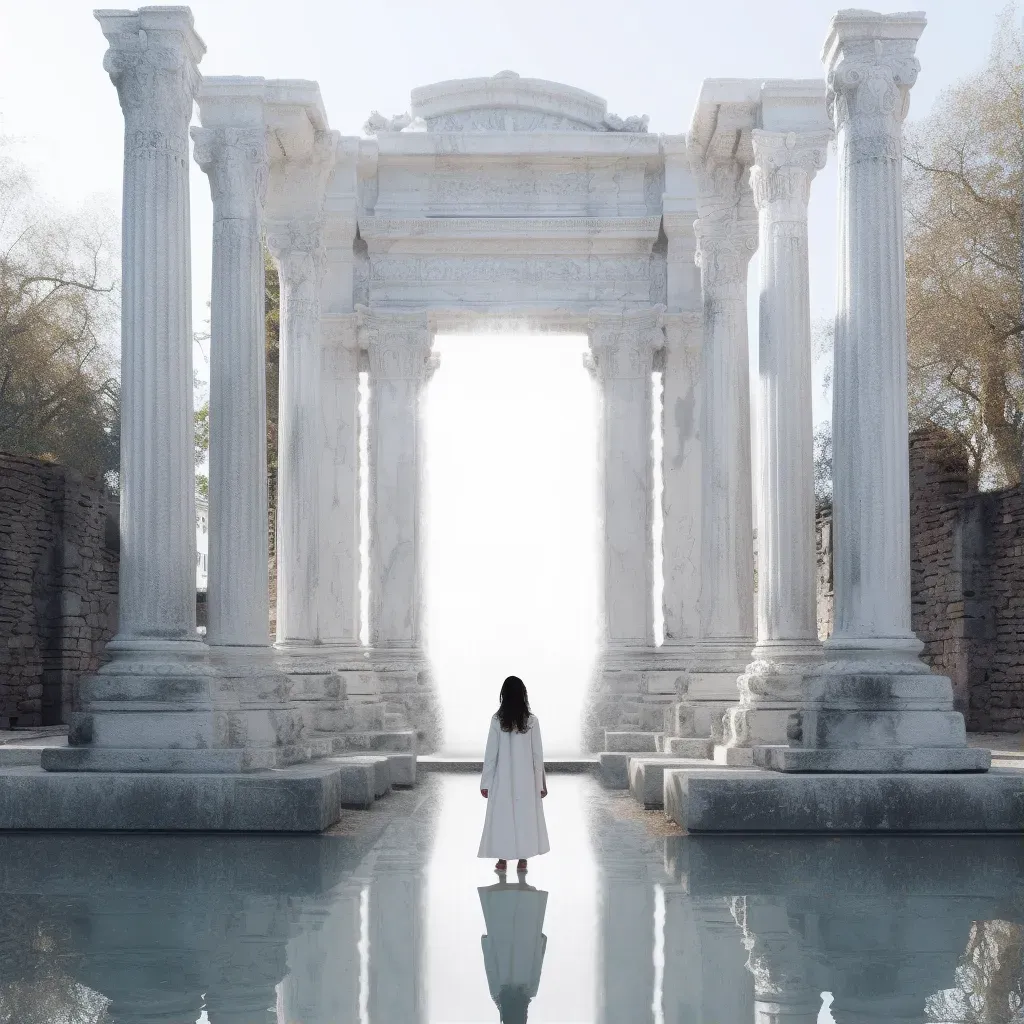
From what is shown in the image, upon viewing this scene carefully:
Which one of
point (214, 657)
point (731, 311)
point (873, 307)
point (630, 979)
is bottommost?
point (630, 979)

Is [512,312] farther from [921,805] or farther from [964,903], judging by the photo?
[964,903]

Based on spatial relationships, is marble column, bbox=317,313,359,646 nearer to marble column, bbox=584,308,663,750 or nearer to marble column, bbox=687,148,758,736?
marble column, bbox=584,308,663,750

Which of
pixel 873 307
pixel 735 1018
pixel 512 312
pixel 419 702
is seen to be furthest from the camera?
pixel 512 312

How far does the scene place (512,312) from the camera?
77.6 ft

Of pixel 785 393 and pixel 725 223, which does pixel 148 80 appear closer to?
pixel 785 393

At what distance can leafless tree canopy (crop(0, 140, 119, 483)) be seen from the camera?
32750 mm

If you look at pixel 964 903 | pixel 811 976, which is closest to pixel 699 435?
pixel 964 903

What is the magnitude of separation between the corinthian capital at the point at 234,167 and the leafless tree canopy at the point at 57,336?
17.8 m

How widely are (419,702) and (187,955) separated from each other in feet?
50.0

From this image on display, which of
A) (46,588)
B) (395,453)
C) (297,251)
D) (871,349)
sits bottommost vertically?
(46,588)

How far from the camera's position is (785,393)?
50.8 ft

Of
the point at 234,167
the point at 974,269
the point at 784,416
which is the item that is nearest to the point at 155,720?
the point at 234,167

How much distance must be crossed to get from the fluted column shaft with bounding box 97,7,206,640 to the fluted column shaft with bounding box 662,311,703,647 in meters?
11.1

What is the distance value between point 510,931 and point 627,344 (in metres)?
16.6
